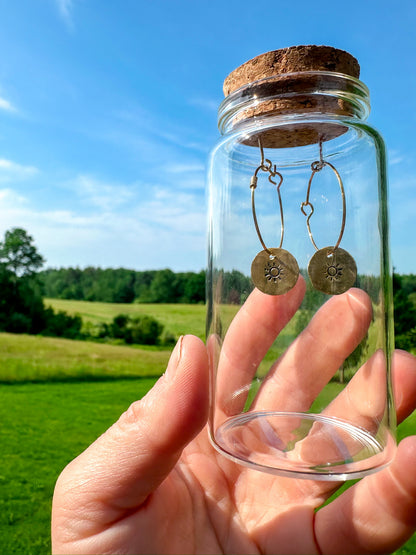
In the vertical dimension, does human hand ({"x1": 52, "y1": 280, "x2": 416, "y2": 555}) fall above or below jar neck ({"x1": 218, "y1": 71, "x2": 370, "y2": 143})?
below

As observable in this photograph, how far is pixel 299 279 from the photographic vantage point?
140 centimetres

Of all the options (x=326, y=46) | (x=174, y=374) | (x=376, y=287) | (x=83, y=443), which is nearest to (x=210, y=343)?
(x=174, y=374)

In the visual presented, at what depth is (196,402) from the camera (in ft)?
3.54

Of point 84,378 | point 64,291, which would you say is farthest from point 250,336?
point 64,291

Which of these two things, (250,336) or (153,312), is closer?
(250,336)

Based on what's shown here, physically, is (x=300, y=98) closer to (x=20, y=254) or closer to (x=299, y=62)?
(x=299, y=62)

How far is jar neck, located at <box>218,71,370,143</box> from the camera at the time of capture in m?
1.13

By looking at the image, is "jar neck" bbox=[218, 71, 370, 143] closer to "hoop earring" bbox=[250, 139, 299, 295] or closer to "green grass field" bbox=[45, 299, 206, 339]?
"hoop earring" bbox=[250, 139, 299, 295]

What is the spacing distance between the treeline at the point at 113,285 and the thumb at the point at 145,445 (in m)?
8.00

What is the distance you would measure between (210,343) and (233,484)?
16.9 inches

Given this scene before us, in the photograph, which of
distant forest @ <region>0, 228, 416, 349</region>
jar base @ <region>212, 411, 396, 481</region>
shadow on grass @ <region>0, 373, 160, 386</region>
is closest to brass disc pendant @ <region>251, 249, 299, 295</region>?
jar base @ <region>212, 411, 396, 481</region>

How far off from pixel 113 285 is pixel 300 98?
32.5 feet

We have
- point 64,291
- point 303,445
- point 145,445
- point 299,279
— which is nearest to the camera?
point 145,445

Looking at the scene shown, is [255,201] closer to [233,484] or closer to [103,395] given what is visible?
[233,484]
